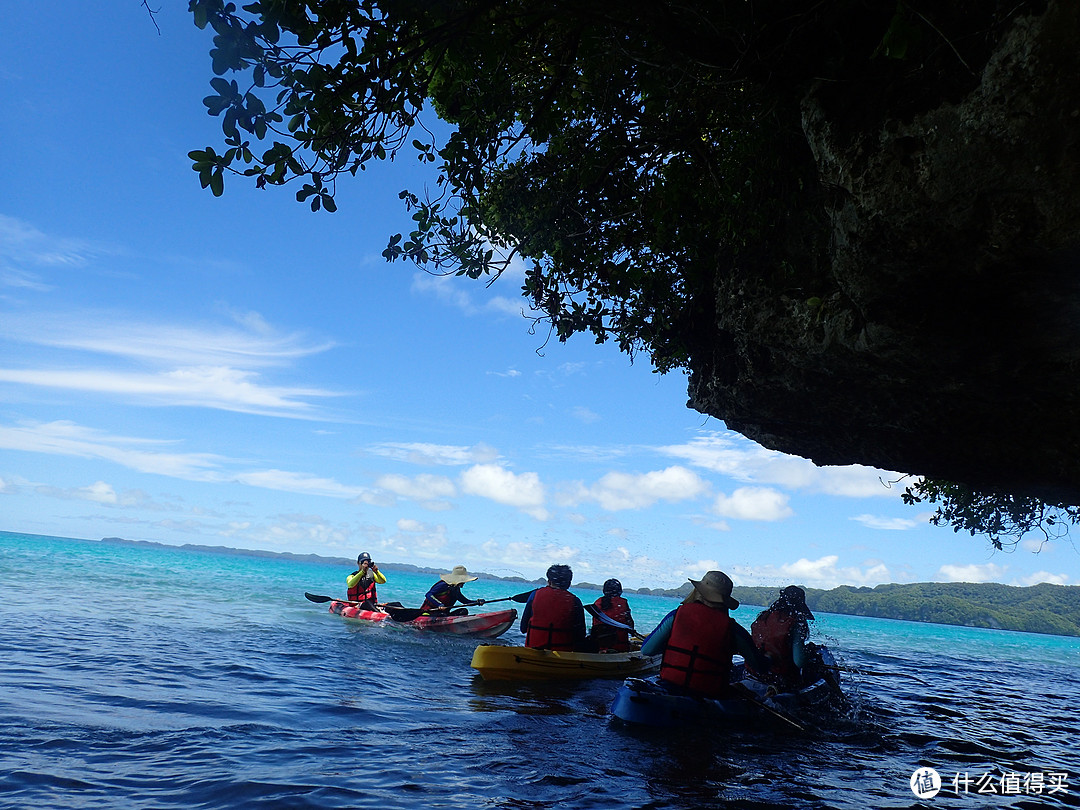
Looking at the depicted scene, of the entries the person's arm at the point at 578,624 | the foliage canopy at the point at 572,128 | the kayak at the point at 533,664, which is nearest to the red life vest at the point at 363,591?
the kayak at the point at 533,664

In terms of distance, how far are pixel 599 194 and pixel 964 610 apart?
6477 inches

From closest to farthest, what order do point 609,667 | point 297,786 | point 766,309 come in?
1. point 297,786
2. point 766,309
3. point 609,667

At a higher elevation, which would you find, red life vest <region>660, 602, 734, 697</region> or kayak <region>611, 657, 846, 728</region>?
red life vest <region>660, 602, 734, 697</region>

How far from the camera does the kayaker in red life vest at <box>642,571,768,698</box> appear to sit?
8.44 m

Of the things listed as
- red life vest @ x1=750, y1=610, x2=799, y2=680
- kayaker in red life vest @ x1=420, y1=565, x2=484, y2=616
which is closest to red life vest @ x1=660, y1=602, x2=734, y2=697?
red life vest @ x1=750, y1=610, x2=799, y2=680

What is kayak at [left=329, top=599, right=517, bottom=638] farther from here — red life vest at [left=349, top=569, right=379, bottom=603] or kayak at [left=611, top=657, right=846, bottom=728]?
kayak at [left=611, top=657, right=846, bottom=728]

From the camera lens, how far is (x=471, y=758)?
6789mm

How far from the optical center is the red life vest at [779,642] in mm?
10164

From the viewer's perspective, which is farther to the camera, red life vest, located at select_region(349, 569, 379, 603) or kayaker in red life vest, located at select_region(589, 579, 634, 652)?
red life vest, located at select_region(349, 569, 379, 603)

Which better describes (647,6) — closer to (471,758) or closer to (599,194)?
(599,194)

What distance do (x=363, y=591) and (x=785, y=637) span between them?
50.1ft

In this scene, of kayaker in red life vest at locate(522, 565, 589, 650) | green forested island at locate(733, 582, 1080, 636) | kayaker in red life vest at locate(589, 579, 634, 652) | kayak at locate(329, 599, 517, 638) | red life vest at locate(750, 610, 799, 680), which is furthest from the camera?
green forested island at locate(733, 582, 1080, 636)

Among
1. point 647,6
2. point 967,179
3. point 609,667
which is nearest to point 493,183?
point 647,6

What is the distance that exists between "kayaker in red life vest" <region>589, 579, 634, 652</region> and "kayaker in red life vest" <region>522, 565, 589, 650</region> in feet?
4.17
